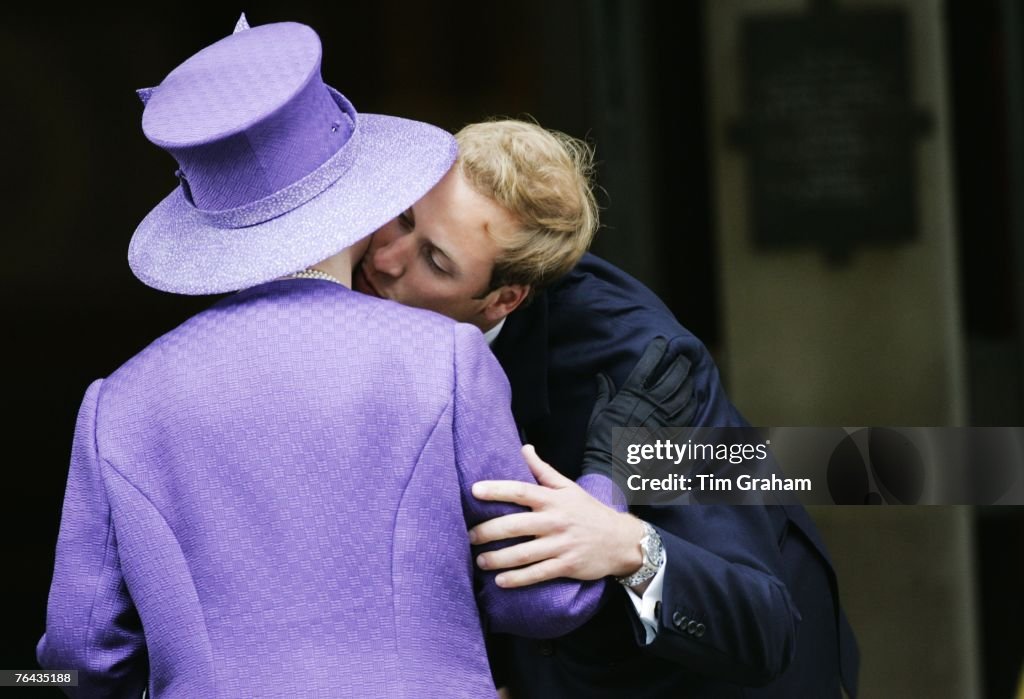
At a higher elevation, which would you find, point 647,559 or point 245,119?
point 245,119

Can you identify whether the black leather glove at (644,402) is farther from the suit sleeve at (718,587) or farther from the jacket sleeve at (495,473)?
the jacket sleeve at (495,473)

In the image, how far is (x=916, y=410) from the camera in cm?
445

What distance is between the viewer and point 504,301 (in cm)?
256

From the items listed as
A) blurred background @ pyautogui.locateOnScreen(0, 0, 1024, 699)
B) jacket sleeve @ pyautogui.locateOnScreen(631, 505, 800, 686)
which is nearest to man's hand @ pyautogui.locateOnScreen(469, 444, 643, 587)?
jacket sleeve @ pyautogui.locateOnScreen(631, 505, 800, 686)

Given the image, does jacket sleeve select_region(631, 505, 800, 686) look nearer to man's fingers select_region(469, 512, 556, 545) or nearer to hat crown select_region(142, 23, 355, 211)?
man's fingers select_region(469, 512, 556, 545)

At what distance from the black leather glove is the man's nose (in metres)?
0.41

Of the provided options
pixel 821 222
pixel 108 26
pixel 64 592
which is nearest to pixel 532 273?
pixel 64 592

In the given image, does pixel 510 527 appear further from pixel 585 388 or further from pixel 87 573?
pixel 585 388

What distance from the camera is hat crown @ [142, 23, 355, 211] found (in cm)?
194

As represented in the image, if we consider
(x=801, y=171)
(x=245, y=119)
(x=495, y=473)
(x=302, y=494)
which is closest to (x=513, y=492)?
(x=495, y=473)

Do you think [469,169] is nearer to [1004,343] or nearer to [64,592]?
[64,592]

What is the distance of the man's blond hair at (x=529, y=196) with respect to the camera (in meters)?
2.45

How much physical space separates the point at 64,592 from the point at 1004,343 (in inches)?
126

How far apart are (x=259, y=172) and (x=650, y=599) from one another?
2.81 feet
